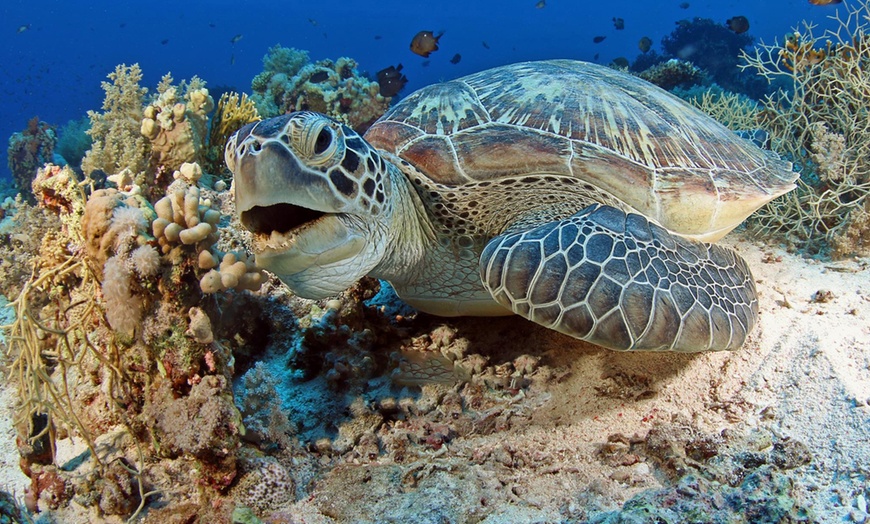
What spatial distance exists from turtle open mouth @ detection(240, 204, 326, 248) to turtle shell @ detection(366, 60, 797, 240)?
0.66 metres

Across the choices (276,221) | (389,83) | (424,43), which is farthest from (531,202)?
(424,43)

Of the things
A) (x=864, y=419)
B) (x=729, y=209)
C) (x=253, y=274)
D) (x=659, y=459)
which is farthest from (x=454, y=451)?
(x=729, y=209)

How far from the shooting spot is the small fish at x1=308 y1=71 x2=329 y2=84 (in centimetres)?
711

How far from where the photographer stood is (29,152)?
7781 mm

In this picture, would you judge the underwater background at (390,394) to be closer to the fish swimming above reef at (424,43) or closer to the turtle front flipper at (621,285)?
the turtle front flipper at (621,285)

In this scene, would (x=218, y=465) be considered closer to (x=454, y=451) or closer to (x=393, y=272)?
(x=454, y=451)

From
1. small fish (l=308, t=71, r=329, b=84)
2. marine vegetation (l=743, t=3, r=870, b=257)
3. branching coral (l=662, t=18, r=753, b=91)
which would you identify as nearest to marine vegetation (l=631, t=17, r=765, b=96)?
branching coral (l=662, t=18, r=753, b=91)

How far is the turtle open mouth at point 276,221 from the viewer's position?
1635mm

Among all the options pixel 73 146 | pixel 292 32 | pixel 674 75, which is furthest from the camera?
pixel 292 32

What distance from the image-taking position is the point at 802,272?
2605 millimetres

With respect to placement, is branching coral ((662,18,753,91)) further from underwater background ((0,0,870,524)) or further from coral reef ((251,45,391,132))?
underwater background ((0,0,870,524))

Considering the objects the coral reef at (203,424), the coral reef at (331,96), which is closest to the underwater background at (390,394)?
the coral reef at (203,424)

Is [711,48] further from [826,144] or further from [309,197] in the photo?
[309,197]

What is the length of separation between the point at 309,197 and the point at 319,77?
20.7 feet
